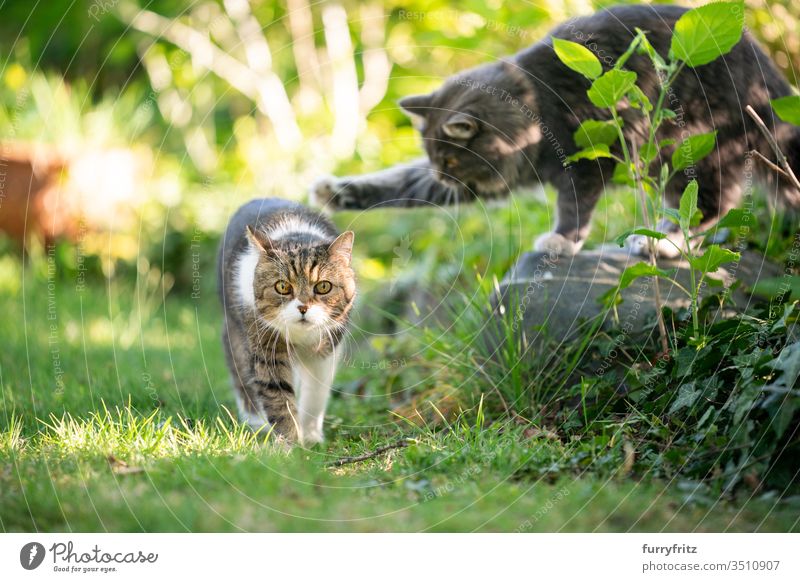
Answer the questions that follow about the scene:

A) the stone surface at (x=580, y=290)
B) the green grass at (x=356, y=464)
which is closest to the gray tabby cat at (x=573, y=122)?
the stone surface at (x=580, y=290)

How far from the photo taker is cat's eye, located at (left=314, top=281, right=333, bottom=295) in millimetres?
3137

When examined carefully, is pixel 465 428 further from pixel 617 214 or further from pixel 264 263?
pixel 617 214

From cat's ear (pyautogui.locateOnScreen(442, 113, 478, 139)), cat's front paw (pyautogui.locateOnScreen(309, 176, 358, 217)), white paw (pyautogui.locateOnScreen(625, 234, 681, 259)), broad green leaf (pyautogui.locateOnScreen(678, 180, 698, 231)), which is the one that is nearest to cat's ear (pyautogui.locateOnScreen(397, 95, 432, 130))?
cat's ear (pyautogui.locateOnScreen(442, 113, 478, 139))

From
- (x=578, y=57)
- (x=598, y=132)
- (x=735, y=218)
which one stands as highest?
(x=578, y=57)

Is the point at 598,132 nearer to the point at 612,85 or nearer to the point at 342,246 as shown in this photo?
the point at 612,85

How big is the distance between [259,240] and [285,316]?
296mm

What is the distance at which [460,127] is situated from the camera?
3918 mm

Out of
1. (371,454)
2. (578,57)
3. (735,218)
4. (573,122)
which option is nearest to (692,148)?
(735,218)

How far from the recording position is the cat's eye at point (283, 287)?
310 centimetres

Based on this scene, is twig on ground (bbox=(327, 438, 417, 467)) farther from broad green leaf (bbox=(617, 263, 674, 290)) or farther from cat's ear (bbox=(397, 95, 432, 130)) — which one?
cat's ear (bbox=(397, 95, 432, 130))

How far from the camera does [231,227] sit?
3686 mm

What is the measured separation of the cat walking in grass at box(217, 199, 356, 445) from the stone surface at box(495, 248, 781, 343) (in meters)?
0.71

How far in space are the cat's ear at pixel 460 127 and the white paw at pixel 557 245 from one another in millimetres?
601
